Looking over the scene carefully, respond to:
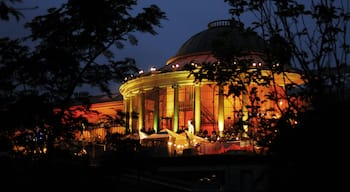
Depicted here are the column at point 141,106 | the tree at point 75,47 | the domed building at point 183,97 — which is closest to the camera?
the tree at point 75,47

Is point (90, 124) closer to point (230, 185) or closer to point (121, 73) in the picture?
point (121, 73)

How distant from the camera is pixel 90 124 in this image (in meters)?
14.0

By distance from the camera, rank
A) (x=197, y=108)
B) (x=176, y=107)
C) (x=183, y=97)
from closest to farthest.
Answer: (x=197, y=108) → (x=176, y=107) → (x=183, y=97)

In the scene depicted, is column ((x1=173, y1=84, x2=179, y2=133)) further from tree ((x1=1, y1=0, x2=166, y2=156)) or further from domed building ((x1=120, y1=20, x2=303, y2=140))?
tree ((x1=1, y1=0, x2=166, y2=156))

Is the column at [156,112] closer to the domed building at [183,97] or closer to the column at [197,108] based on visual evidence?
the domed building at [183,97]

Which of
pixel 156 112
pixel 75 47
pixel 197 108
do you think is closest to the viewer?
pixel 75 47

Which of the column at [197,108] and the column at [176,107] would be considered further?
the column at [176,107]

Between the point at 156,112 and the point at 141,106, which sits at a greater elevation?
the point at 141,106

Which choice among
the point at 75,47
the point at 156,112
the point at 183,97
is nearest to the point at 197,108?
the point at 156,112

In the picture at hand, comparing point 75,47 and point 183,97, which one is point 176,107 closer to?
point 183,97

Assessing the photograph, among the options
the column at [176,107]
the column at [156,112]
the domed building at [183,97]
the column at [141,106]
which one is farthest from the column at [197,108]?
the column at [141,106]

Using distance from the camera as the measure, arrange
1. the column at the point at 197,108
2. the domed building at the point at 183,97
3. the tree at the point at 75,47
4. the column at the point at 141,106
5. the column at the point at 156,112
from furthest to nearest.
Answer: the column at the point at 141,106 < the column at the point at 156,112 < the domed building at the point at 183,97 < the column at the point at 197,108 < the tree at the point at 75,47

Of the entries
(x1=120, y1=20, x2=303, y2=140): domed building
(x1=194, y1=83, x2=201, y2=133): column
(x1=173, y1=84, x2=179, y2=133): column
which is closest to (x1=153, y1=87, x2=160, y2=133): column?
(x1=120, y1=20, x2=303, y2=140): domed building

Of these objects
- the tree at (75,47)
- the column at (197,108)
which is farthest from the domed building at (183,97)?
the tree at (75,47)
